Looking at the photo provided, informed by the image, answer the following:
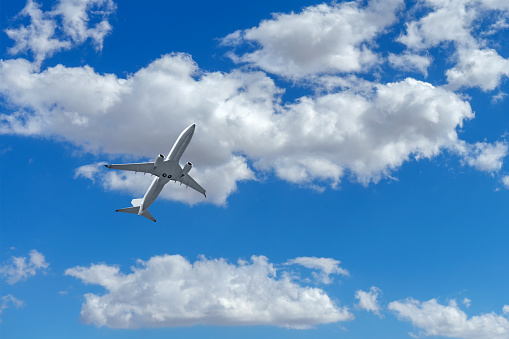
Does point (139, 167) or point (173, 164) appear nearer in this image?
point (173, 164)

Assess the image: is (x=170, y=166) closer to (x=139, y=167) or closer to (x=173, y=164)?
(x=173, y=164)

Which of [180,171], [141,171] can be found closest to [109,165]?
[141,171]

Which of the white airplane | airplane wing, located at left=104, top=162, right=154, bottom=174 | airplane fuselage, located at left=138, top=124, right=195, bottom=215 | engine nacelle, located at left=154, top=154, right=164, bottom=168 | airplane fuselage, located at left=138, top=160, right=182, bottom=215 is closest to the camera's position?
airplane fuselage, located at left=138, top=124, right=195, bottom=215

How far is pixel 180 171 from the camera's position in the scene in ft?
630

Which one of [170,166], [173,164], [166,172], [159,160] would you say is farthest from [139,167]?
[173,164]

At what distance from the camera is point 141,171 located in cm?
19025

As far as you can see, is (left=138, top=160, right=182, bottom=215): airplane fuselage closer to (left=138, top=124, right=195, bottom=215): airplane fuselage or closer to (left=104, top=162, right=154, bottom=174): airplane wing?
(left=138, top=124, right=195, bottom=215): airplane fuselage

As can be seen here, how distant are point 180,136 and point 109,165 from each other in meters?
26.6

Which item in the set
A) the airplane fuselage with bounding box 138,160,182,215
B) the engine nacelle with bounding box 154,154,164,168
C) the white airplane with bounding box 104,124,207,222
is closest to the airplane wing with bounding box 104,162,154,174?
the white airplane with bounding box 104,124,207,222

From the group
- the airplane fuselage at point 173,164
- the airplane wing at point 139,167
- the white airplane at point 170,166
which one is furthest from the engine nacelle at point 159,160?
the airplane wing at point 139,167

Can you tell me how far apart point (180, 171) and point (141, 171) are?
13.5 meters

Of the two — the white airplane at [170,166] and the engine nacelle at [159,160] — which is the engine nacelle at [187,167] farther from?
the engine nacelle at [159,160]

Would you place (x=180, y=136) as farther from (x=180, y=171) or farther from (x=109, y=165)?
(x=109, y=165)

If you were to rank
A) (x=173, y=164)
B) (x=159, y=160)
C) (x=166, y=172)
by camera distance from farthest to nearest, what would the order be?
(x=166, y=172) → (x=173, y=164) → (x=159, y=160)
